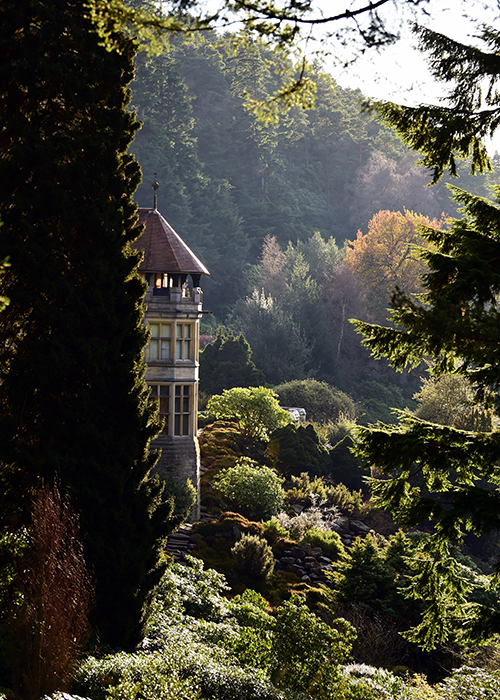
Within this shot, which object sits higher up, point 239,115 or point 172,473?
point 239,115

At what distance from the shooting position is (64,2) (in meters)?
8.73

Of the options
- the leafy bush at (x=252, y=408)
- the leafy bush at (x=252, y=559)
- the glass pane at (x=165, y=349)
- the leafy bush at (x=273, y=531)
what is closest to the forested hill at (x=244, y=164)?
the leafy bush at (x=252, y=408)

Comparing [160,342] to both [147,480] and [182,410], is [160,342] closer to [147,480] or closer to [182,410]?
[182,410]

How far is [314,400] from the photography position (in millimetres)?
28906

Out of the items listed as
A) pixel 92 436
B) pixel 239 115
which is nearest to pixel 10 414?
pixel 92 436

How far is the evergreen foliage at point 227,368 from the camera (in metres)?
28.0

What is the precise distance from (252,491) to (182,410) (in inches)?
117

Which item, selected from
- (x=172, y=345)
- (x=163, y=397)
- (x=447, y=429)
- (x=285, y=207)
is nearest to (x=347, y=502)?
(x=163, y=397)

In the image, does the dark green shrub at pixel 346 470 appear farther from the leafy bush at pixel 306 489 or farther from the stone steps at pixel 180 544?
the stone steps at pixel 180 544

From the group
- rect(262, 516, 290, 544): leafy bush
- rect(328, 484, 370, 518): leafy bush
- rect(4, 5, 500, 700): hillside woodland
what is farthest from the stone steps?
rect(328, 484, 370, 518): leafy bush

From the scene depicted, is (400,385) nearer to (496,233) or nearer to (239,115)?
(239,115)

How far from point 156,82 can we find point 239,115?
12408mm

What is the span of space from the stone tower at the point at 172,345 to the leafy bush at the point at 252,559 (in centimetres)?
331

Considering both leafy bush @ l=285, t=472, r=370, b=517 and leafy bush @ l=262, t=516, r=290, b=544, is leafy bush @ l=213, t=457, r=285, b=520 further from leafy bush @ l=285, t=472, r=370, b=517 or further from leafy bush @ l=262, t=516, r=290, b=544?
leafy bush @ l=285, t=472, r=370, b=517
